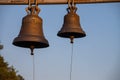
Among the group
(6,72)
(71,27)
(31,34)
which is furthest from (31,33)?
(6,72)

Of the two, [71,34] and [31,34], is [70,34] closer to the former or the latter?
[71,34]

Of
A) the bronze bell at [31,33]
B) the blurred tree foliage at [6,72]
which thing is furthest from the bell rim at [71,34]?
the blurred tree foliage at [6,72]

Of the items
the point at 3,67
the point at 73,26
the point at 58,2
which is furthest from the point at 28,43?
the point at 3,67

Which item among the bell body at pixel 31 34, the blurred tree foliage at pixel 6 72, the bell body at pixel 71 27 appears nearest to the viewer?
the bell body at pixel 31 34

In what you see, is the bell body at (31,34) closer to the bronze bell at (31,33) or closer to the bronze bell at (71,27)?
the bronze bell at (31,33)

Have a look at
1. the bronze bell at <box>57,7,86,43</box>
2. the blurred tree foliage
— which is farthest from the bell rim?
the blurred tree foliage

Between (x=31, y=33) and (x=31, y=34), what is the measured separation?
22 mm

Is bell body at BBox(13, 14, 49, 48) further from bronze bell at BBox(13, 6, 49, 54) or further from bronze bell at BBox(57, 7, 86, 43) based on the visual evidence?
bronze bell at BBox(57, 7, 86, 43)

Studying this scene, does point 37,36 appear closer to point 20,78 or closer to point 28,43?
point 28,43

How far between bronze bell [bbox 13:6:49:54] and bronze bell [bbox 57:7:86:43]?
1.60 ft

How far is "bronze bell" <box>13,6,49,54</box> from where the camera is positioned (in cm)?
607

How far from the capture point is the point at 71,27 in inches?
259

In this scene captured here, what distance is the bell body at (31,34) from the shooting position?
238 inches

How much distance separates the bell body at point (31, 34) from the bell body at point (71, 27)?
0.49 m
